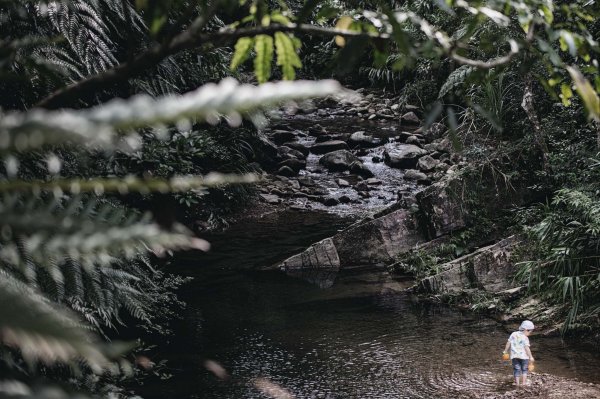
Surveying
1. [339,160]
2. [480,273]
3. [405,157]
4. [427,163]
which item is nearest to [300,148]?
[339,160]

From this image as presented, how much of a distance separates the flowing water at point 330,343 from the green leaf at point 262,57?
518 cm

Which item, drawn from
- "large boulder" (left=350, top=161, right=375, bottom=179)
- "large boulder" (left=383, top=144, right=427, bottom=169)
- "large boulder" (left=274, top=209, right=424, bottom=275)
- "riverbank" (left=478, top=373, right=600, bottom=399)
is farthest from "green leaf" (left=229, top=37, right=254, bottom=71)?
"large boulder" (left=383, top=144, right=427, bottom=169)

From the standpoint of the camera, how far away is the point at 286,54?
0.91 meters

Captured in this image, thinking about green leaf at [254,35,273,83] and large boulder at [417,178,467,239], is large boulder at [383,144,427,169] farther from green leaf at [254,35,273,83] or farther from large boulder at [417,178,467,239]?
green leaf at [254,35,273,83]

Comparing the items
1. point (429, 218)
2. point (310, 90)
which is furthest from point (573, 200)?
point (310, 90)

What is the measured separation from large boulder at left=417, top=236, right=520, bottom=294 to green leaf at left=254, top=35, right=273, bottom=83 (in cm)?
745

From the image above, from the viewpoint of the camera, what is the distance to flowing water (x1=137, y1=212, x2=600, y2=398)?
5828mm

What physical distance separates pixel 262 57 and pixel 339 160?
1283 cm

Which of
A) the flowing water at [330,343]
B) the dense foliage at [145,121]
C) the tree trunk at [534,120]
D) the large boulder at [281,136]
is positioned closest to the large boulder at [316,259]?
the flowing water at [330,343]

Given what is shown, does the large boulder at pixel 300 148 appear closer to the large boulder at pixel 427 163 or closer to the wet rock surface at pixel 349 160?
the wet rock surface at pixel 349 160

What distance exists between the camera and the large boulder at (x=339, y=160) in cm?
1369

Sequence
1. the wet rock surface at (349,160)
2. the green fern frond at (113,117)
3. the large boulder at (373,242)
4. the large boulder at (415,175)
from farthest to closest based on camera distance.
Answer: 1. the large boulder at (415,175)
2. the wet rock surface at (349,160)
3. the large boulder at (373,242)
4. the green fern frond at (113,117)

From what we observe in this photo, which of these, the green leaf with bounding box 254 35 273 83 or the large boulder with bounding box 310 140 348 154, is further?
the large boulder with bounding box 310 140 348 154

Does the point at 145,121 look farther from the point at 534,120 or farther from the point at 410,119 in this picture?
the point at 410,119
